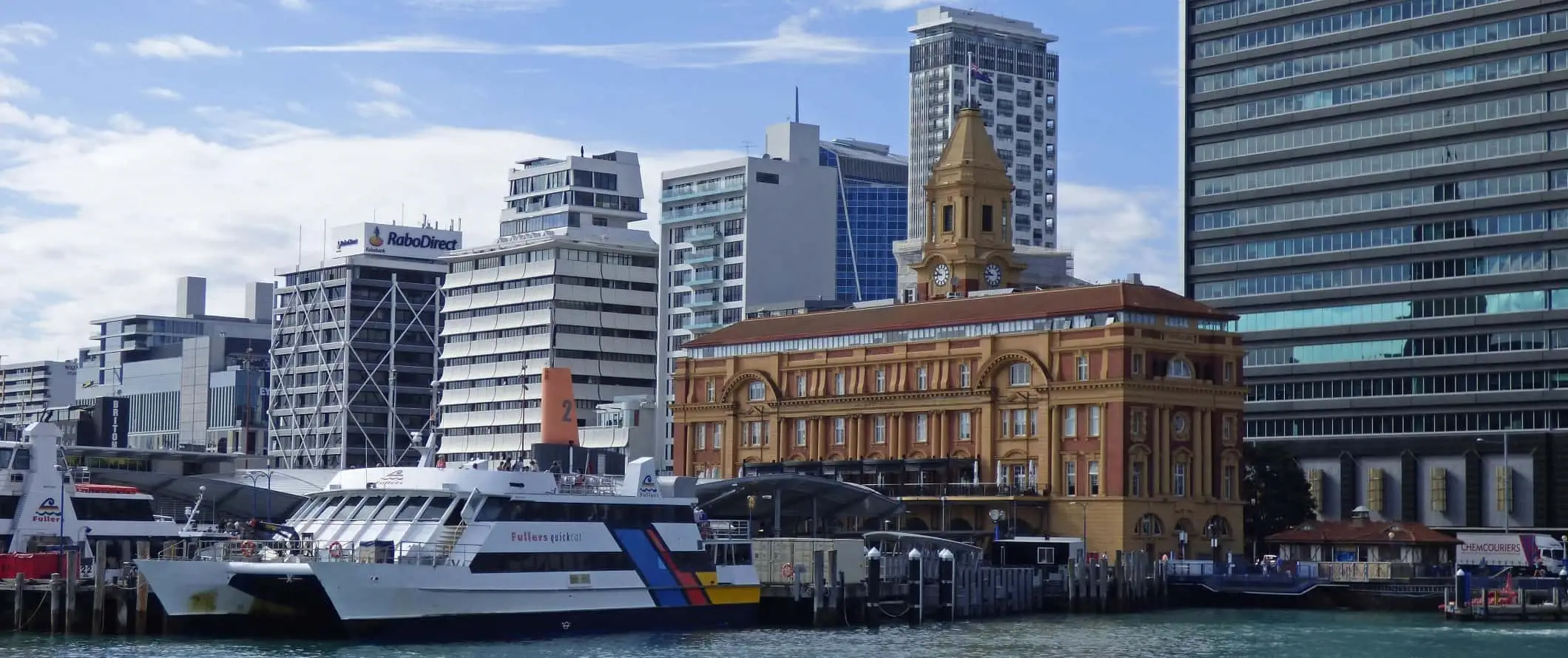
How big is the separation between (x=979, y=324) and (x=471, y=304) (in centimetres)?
7526

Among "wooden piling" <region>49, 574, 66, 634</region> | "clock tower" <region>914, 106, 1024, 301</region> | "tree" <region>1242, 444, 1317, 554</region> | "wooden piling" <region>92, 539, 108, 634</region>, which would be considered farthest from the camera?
"clock tower" <region>914, 106, 1024, 301</region>

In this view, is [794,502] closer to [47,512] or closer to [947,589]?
A: [947,589]

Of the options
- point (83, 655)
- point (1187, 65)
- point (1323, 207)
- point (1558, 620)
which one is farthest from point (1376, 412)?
point (83, 655)

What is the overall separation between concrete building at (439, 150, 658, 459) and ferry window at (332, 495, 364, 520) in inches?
4165

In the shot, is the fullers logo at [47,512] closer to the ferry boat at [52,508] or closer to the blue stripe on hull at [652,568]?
the ferry boat at [52,508]

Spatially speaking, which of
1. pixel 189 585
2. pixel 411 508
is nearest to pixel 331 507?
pixel 411 508

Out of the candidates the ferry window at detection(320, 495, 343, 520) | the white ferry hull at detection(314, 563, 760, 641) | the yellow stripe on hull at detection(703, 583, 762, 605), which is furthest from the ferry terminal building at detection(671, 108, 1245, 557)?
the ferry window at detection(320, 495, 343, 520)

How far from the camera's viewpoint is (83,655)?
60.8 m

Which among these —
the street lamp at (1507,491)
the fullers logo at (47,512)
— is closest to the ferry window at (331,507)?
the fullers logo at (47,512)

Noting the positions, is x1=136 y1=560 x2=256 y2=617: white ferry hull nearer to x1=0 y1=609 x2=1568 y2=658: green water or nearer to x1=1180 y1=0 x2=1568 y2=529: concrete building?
x1=0 y1=609 x2=1568 y2=658: green water

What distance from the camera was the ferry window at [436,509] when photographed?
66.6 meters

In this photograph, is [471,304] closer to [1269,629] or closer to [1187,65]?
[1187,65]

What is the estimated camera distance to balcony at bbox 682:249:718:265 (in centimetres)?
18159

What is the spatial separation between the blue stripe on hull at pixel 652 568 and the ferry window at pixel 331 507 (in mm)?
8816
